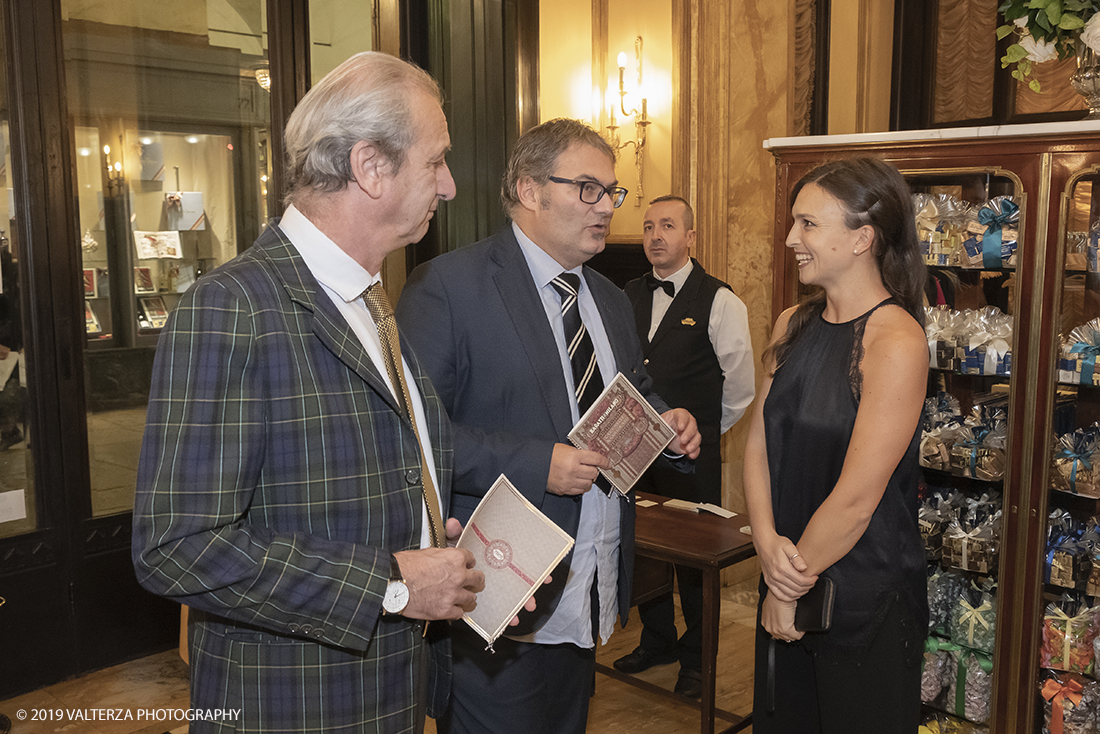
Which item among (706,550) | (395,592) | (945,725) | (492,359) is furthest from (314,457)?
(945,725)

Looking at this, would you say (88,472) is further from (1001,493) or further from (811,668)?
(1001,493)

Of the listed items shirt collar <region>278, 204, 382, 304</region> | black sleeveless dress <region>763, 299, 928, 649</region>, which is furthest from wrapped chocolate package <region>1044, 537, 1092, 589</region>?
shirt collar <region>278, 204, 382, 304</region>

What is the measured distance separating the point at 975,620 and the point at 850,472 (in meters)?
1.57

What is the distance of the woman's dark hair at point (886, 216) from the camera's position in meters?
2.20

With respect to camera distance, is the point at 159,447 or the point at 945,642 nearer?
the point at 159,447

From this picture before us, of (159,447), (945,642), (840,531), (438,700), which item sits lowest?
(945,642)

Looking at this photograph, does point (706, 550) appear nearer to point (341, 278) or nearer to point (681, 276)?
point (681, 276)

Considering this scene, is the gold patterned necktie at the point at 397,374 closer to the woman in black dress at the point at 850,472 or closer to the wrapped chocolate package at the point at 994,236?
the woman in black dress at the point at 850,472

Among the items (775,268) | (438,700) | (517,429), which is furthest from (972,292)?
(438,700)

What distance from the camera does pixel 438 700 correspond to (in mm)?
1828

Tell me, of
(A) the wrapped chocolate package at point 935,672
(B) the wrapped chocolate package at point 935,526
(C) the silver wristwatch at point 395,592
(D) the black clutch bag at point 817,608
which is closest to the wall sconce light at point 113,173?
(C) the silver wristwatch at point 395,592

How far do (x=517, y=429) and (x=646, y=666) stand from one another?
2455 millimetres

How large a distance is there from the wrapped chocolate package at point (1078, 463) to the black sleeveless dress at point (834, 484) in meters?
1.19

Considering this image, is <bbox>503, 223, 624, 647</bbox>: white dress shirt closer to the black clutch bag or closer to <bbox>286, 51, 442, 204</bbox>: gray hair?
the black clutch bag
